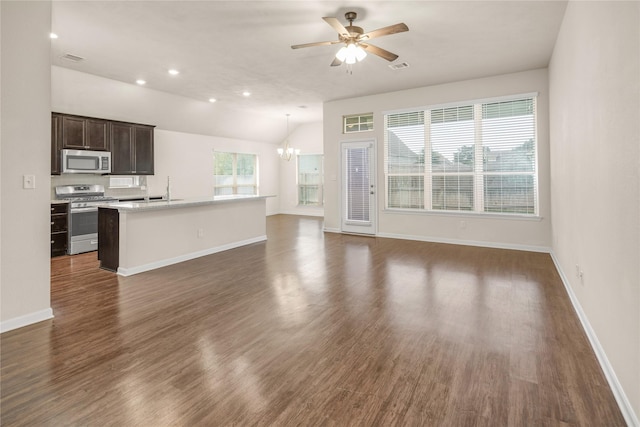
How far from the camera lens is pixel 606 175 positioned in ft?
7.04

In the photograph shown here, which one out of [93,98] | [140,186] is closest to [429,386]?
[93,98]

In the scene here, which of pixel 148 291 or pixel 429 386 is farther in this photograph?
pixel 148 291

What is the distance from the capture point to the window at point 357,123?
7277 millimetres

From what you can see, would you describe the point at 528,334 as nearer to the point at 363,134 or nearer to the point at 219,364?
the point at 219,364

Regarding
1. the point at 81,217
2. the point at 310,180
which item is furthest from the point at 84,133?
the point at 310,180

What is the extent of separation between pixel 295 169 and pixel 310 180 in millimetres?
674

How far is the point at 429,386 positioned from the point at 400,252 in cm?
375

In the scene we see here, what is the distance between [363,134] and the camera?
288 inches

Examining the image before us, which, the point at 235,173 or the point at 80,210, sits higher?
the point at 235,173

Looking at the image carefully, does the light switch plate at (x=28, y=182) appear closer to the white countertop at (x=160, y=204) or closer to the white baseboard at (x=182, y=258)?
the white countertop at (x=160, y=204)

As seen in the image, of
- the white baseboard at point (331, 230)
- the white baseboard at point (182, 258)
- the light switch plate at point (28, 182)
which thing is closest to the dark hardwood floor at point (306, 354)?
the white baseboard at point (182, 258)

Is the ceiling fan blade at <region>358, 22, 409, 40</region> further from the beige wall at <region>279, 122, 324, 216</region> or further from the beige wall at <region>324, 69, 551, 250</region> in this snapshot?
the beige wall at <region>279, 122, 324, 216</region>

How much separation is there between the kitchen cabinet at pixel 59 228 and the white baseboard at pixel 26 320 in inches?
124

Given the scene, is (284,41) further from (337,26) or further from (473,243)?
(473,243)
